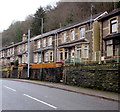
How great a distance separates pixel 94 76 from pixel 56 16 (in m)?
48.1

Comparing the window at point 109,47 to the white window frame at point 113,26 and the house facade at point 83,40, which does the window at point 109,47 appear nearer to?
the white window frame at point 113,26

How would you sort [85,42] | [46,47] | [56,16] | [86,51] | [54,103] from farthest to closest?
1. [56,16]
2. [46,47]
3. [86,51]
4. [85,42]
5. [54,103]

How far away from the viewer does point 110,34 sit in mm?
23469

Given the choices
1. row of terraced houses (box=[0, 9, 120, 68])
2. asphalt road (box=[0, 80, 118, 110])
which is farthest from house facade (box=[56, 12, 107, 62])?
asphalt road (box=[0, 80, 118, 110])

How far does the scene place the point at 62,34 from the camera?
34500mm

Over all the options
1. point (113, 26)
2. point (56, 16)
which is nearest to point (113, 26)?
point (113, 26)

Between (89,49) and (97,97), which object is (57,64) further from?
(97,97)

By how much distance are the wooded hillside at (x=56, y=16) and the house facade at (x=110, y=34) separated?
14.9 metres

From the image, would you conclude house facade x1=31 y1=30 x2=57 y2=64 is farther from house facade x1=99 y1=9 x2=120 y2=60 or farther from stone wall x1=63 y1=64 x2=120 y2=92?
stone wall x1=63 y1=64 x2=120 y2=92

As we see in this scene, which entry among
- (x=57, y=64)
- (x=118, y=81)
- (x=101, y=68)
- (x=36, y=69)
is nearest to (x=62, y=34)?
(x=36, y=69)

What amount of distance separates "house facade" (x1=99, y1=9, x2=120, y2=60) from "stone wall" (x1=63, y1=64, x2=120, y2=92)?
4308mm

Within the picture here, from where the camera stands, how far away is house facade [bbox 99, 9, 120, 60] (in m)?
22.4

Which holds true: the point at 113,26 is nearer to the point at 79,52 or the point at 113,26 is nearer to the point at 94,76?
the point at 79,52

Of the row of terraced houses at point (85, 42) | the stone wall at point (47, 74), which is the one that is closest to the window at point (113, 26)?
the row of terraced houses at point (85, 42)
